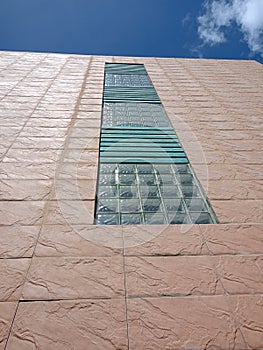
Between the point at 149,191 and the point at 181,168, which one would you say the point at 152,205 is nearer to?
the point at 149,191

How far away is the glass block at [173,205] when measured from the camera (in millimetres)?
2326

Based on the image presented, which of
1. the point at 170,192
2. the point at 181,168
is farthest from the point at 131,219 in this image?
the point at 181,168

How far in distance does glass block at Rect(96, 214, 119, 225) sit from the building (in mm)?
97

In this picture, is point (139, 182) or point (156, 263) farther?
point (139, 182)

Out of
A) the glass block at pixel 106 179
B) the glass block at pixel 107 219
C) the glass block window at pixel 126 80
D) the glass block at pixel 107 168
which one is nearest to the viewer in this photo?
the glass block at pixel 107 219

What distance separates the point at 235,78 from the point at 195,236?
6.00 meters

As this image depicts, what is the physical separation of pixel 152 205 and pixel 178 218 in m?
0.30

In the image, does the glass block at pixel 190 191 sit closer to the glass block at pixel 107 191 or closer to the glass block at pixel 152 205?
the glass block at pixel 152 205

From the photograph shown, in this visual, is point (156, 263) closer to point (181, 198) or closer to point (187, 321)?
point (187, 321)

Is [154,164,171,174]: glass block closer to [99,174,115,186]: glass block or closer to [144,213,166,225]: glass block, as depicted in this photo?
[99,174,115,186]: glass block

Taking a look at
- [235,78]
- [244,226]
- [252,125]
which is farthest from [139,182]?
[235,78]

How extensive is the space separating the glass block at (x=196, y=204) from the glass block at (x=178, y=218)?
147 mm

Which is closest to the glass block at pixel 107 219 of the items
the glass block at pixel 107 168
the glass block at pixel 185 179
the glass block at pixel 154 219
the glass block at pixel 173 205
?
the glass block at pixel 154 219

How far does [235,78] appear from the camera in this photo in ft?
21.2
